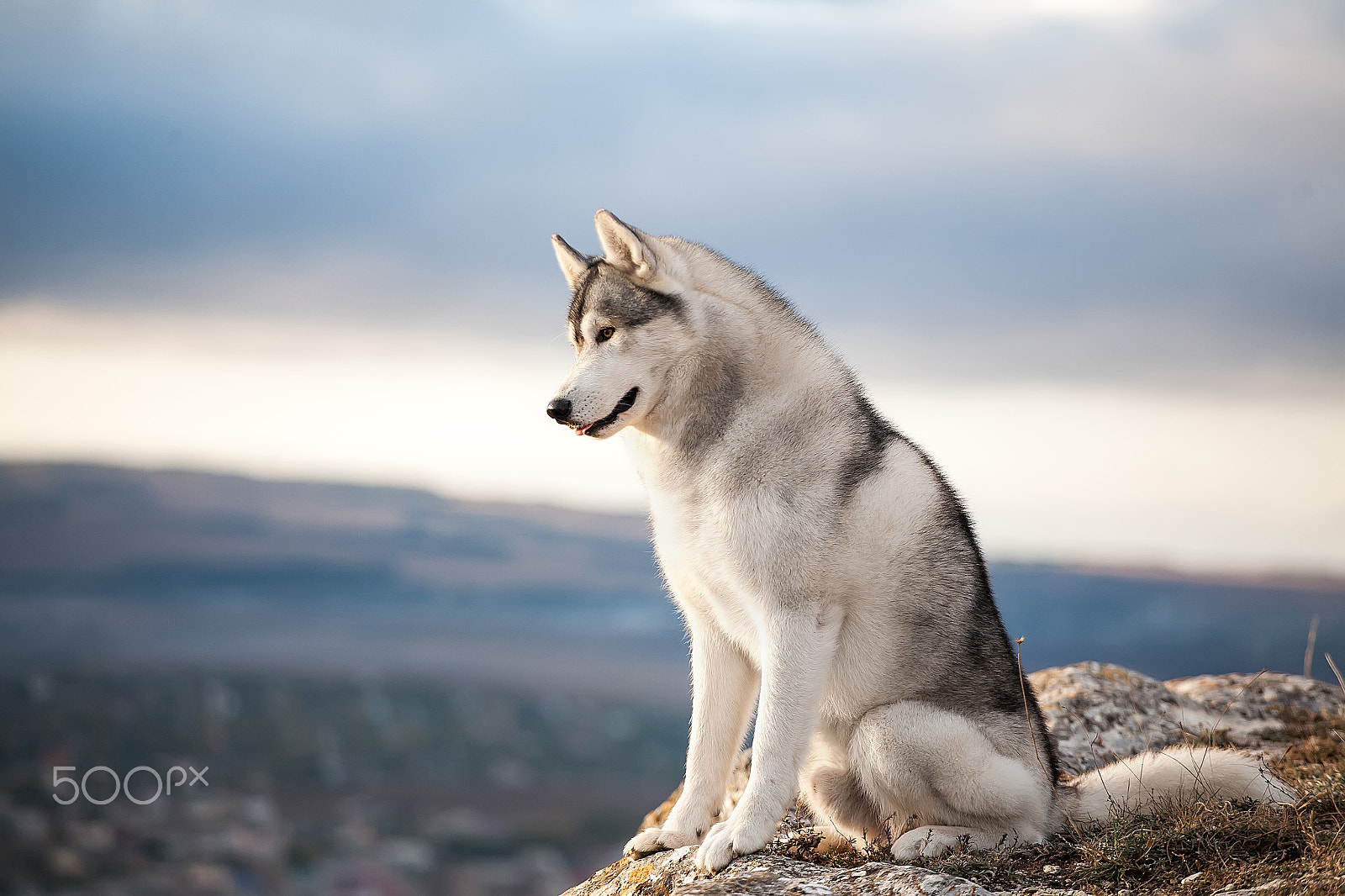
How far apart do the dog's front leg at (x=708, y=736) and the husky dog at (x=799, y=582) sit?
12 mm

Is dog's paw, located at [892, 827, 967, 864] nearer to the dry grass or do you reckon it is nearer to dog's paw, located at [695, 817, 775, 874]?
the dry grass

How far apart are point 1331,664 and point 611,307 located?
6.39 meters

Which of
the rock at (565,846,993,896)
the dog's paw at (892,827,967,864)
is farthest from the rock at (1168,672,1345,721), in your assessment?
the rock at (565,846,993,896)

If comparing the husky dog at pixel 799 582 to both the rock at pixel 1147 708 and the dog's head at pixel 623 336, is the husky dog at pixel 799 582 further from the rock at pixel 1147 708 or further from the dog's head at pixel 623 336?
the rock at pixel 1147 708

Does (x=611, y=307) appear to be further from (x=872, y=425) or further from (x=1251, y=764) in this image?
(x=1251, y=764)

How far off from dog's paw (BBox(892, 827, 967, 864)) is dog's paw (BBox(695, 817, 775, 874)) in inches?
33.1

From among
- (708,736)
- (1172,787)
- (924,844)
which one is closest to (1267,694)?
(1172,787)

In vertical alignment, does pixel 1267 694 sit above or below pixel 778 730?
below

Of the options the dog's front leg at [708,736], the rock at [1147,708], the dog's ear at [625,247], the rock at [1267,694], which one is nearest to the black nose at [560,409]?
the dog's ear at [625,247]

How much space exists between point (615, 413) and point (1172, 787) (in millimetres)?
4189

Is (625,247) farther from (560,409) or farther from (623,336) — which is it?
(560,409)

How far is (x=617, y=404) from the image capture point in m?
5.93

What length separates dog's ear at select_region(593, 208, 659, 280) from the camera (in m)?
6.04

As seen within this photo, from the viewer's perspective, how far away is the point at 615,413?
5945mm
